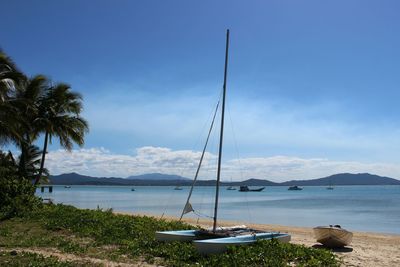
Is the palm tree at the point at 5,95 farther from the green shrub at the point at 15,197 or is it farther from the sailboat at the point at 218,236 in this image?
the sailboat at the point at 218,236

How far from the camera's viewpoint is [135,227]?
16688 millimetres

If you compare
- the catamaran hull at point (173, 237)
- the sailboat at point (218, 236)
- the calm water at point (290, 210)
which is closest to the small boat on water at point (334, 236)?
the sailboat at point (218, 236)

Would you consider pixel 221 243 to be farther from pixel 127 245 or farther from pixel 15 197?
pixel 15 197

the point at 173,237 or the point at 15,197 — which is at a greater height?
the point at 15,197

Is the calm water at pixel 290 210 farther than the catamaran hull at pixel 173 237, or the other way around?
the calm water at pixel 290 210

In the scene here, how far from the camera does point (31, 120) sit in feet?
81.5

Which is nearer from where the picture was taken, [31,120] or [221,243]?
[221,243]

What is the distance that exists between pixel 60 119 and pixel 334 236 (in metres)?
17.3

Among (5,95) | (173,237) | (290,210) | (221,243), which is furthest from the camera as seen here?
(290,210)

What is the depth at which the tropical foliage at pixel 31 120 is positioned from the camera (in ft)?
66.8

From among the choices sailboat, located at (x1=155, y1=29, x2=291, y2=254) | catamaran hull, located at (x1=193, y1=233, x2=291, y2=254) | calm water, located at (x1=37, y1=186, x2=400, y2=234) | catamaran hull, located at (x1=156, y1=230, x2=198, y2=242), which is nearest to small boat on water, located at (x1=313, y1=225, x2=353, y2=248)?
sailboat, located at (x1=155, y1=29, x2=291, y2=254)

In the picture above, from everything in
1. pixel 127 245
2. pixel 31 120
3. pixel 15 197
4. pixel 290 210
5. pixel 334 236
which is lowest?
pixel 290 210

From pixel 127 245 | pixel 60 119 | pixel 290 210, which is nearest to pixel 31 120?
pixel 60 119

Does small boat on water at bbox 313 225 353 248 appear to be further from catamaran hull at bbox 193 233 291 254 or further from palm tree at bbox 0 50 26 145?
palm tree at bbox 0 50 26 145
